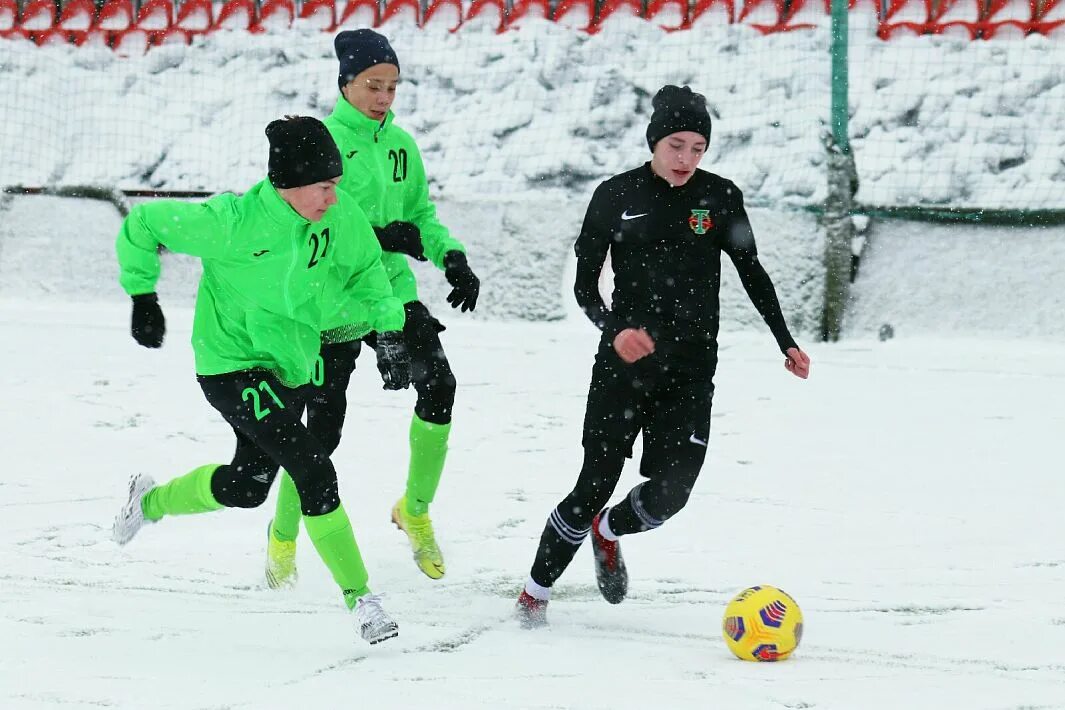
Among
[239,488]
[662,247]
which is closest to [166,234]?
[239,488]

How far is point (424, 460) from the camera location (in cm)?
548

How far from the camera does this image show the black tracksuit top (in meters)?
4.49

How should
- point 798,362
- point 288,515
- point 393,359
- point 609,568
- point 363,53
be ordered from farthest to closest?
1. point 288,515
2. point 363,53
3. point 393,359
4. point 609,568
5. point 798,362

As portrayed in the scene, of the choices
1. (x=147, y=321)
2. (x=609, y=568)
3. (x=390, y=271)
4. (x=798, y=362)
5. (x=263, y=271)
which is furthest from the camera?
(x=390, y=271)

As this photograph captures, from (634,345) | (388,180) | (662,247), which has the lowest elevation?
(634,345)

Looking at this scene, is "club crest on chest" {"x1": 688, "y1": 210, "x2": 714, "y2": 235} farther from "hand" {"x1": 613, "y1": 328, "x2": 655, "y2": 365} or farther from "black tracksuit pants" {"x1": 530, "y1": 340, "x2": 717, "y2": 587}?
"hand" {"x1": 613, "y1": 328, "x2": 655, "y2": 365}

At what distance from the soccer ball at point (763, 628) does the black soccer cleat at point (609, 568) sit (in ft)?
2.08

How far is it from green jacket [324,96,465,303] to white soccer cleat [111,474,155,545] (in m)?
1.21

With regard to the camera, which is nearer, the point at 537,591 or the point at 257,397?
the point at 257,397

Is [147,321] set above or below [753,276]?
below

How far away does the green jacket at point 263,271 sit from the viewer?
4.23 m

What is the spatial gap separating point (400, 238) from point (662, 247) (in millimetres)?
1224

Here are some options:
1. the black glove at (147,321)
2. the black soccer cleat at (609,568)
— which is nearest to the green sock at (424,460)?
the black soccer cleat at (609,568)

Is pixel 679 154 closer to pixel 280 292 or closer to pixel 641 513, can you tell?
pixel 641 513
